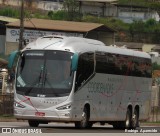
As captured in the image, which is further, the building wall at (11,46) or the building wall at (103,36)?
the building wall at (103,36)

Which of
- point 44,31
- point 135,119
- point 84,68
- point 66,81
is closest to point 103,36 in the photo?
point 44,31

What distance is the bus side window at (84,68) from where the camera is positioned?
29305mm

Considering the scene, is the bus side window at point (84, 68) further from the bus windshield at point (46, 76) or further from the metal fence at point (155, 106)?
the metal fence at point (155, 106)

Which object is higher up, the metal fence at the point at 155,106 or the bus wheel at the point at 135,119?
the bus wheel at the point at 135,119

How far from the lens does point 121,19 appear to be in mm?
104875

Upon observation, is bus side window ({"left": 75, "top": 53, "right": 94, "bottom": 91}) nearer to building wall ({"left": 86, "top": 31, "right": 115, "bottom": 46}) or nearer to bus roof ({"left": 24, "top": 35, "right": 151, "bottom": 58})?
bus roof ({"left": 24, "top": 35, "right": 151, "bottom": 58})

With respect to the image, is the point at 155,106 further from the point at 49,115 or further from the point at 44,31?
the point at 49,115

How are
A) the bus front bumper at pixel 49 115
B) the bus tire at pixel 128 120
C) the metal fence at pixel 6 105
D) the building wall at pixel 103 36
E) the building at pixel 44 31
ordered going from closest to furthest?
1. the bus front bumper at pixel 49 115
2. the bus tire at pixel 128 120
3. the metal fence at pixel 6 105
4. the building at pixel 44 31
5. the building wall at pixel 103 36

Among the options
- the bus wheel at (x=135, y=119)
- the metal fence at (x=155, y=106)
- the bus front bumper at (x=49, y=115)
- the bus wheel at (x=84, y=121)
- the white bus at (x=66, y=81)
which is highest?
the white bus at (x=66, y=81)

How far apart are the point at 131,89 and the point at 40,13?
68249 millimetres

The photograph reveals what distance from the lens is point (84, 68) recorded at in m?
29.7

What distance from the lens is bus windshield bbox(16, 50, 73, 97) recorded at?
1131 inches

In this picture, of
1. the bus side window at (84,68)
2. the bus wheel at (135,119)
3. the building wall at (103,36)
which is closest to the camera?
the bus side window at (84,68)

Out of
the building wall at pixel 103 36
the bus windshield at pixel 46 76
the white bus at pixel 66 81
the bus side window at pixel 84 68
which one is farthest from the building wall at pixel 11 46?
the bus windshield at pixel 46 76
